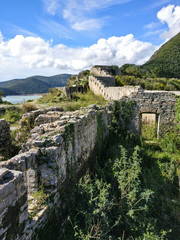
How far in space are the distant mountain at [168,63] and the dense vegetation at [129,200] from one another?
41.5 m

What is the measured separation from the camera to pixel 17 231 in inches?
91.5

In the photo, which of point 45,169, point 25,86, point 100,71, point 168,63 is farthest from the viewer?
point 25,86

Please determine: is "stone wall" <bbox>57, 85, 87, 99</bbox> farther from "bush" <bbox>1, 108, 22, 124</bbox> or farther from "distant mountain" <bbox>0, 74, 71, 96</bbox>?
"distant mountain" <bbox>0, 74, 71, 96</bbox>

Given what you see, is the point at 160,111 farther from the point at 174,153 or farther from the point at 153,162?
the point at 153,162

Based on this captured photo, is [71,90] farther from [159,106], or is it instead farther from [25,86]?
[25,86]

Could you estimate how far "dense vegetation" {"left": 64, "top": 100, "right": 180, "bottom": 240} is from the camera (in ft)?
11.1

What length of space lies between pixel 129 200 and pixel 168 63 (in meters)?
53.1

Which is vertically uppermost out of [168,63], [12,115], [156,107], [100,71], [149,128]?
[168,63]

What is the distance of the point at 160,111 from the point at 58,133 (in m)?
7.23

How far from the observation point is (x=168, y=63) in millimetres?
49094

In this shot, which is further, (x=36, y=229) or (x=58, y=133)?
(x=58, y=133)

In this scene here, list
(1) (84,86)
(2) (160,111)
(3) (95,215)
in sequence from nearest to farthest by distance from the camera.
→ 1. (3) (95,215)
2. (2) (160,111)
3. (1) (84,86)

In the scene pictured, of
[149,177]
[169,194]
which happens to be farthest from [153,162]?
[169,194]

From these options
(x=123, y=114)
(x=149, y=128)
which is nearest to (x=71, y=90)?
(x=149, y=128)
